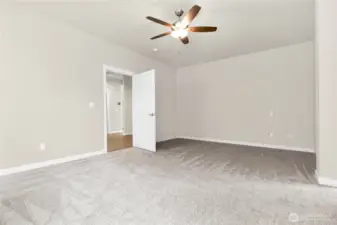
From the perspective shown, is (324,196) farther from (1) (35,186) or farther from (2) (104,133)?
(2) (104,133)

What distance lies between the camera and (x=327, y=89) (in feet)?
8.85

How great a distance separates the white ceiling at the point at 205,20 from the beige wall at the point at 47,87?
0.35 meters

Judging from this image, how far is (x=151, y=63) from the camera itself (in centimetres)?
604

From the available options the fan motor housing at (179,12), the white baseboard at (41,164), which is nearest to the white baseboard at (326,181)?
the fan motor housing at (179,12)

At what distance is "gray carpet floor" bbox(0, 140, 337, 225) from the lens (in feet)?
6.18

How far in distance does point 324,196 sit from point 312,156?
2.27 meters

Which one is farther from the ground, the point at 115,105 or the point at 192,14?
the point at 192,14

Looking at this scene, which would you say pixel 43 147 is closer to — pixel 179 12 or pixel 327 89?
pixel 179 12

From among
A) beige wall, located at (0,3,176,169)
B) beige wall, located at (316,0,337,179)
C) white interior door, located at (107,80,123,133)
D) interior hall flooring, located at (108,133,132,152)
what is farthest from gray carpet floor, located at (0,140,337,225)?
white interior door, located at (107,80,123,133)

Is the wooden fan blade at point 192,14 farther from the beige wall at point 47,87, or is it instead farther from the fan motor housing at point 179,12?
the beige wall at point 47,87

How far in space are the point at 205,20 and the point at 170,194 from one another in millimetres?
2937

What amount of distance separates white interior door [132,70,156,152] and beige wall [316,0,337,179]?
3.17m

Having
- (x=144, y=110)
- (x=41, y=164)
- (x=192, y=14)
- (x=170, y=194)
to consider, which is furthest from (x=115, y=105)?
(x=170, y=194)

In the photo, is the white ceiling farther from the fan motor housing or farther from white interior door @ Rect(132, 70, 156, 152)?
white interior door @ Rect(132, 70, 156, 152)
